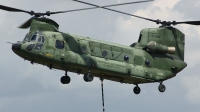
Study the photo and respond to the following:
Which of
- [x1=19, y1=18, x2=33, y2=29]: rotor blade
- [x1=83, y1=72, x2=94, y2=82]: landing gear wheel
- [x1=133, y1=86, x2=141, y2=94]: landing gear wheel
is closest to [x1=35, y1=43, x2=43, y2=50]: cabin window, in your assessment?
[x1=19, y1=18, x2=33, y2=29]: rotor blade

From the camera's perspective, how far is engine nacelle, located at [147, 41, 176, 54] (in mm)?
47550

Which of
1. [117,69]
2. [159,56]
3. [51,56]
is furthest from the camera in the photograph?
[159,56]

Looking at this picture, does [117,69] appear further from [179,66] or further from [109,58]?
[179,66]

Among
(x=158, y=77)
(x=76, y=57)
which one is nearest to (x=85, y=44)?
(x=76, y=57)

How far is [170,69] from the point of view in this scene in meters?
48.3

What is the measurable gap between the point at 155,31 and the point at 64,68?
9951 mm

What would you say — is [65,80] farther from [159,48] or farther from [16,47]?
[159,48]

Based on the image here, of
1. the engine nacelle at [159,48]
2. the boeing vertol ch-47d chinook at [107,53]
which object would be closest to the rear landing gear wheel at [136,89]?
the boeing vertol ch-47d chinook at [107,53]

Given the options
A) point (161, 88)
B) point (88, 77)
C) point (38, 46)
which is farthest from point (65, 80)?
point (161, 88)

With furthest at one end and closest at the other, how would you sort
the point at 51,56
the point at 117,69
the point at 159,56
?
the point at 159,56 → the point at 117,69 → the point at 51,56

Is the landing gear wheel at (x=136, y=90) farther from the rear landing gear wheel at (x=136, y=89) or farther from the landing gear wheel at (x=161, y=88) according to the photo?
the landing gear wheel at (x=161, y=88)

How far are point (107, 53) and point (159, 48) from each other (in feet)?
17.5

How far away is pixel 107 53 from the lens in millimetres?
44562

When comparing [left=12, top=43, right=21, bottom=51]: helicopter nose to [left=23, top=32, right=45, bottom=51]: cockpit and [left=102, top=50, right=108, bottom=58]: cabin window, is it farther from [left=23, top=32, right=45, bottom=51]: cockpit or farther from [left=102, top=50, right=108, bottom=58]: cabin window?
[left=102, top=50, right=108, bottom=58]: cabin window
